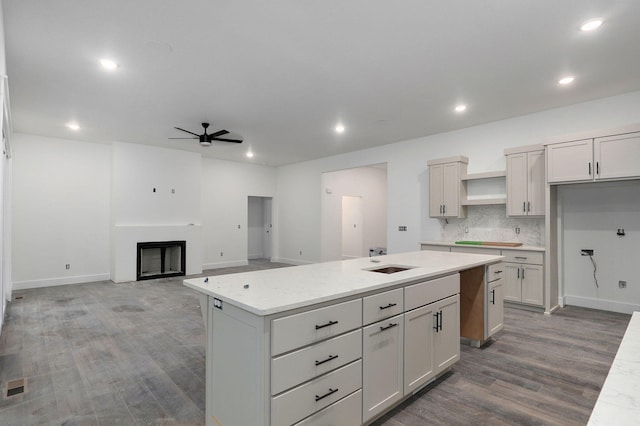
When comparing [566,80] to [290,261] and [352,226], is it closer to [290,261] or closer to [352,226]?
[352,226]

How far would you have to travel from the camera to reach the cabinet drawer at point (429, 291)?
7.72 ft

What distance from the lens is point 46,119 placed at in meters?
5.45

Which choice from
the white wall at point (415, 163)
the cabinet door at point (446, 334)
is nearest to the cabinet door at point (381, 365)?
the cabinet door at point (446, 334)

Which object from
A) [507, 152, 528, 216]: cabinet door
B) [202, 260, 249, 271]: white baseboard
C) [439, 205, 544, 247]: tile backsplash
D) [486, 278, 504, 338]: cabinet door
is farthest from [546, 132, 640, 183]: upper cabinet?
[202, 260, 249, 271]: white baseboard

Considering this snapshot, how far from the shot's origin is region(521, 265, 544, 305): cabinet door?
4.60m

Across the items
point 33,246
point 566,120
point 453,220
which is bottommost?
point 33,246

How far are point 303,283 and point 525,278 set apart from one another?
160 inches

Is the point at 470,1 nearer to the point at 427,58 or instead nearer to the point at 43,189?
the point at 427,58

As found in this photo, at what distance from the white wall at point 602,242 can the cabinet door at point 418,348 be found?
3.74 meters

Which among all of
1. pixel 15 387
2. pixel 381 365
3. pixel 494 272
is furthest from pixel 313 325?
pixel 15 387

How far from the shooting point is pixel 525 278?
473 centimetres

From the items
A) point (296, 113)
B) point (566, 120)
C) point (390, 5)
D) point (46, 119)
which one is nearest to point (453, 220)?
point (566, 120)

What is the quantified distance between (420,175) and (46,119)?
6666mm

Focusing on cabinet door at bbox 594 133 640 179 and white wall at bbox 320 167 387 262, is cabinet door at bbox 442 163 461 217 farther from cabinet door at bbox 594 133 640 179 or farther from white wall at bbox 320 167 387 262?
white wall at bbox 320 167 387 262
